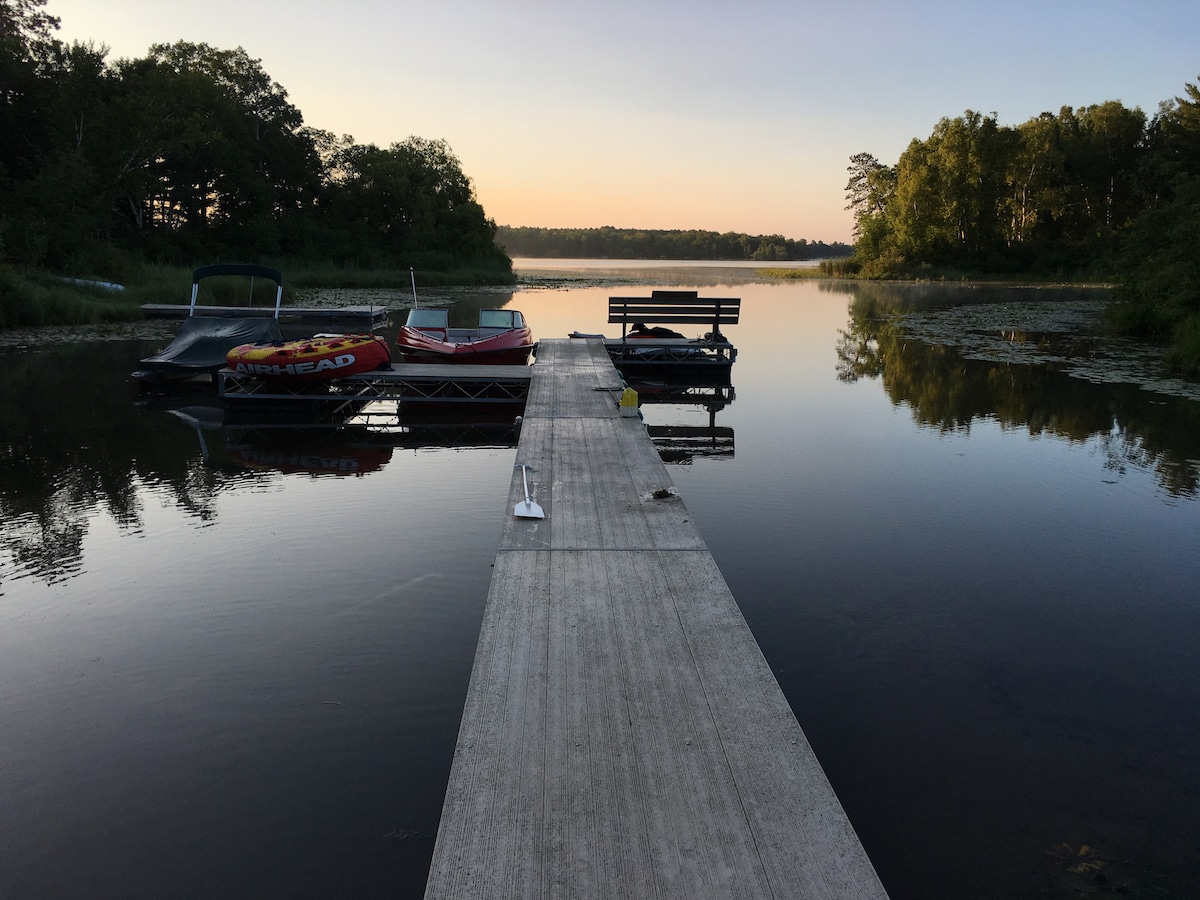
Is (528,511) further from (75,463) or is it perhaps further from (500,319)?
(500,319)

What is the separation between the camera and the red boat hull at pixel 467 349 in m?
15.5

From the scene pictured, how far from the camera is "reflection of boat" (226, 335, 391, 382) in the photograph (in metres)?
13.1

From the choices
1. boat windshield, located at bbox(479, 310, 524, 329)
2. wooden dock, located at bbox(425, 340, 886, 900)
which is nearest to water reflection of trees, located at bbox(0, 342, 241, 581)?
wooden dock, located at bbox(425, 340, 886, 900)

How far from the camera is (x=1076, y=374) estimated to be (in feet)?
57.3

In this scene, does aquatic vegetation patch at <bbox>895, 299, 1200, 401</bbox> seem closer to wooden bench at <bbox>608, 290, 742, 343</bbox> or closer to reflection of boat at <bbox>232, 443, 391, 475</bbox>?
wooden bench at <bbox>608, 290, 742, 343</bbox>

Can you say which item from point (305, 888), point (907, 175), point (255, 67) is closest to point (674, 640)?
point (305, 888)

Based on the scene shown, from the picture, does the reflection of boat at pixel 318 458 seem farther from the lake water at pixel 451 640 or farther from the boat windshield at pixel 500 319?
the boat windshield at pixel 500 319

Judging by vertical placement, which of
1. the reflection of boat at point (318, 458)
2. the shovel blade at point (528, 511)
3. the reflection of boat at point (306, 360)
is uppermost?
the reflection of boat at point (306, 360)

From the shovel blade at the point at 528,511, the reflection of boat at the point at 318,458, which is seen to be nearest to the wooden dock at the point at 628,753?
the shovel blade at the point at 528,511

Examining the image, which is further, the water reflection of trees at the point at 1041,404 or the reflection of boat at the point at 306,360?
the reflection of boat at the point at 306,360

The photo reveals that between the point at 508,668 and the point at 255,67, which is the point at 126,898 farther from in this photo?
the point at 255,67

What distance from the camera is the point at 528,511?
6324 millimetres

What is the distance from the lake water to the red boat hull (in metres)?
3.52

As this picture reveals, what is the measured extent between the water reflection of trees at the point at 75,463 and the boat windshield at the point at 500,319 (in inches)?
254
